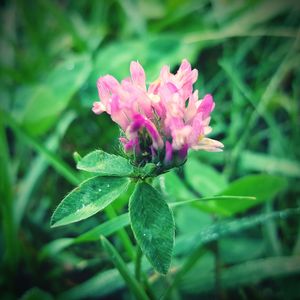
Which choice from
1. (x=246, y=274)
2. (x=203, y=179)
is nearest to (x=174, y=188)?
(x=203, y=179)

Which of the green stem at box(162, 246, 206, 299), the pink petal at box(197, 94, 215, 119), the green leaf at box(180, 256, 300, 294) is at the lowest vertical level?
the green leaf at box(180, 256, 300, 294)

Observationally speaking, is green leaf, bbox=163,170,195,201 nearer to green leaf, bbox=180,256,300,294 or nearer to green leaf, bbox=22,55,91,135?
green leaf, bbox=180,256,300,294

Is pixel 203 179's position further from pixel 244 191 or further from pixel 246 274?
pixel 246 274


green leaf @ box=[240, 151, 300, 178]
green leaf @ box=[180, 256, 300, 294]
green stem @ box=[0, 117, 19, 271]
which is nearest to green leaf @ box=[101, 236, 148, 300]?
green leaf @ box=[180, 256, 300, 294]

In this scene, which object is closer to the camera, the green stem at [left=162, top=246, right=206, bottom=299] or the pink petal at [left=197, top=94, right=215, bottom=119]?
the pink petal at [left=197, top=94, right=215, bottom=119]

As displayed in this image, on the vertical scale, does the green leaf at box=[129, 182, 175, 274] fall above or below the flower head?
below

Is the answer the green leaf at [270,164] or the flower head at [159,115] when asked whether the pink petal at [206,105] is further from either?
the green leaf at [270,164]
